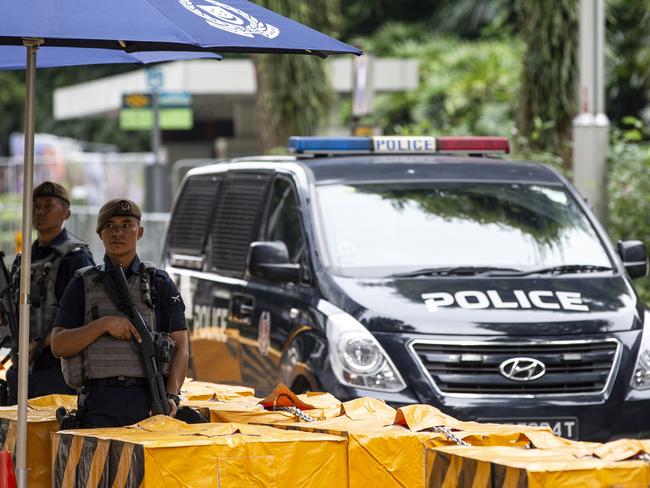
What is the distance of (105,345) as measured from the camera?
626 cm

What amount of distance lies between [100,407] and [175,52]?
6.36ft

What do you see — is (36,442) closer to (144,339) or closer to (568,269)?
(144,339)

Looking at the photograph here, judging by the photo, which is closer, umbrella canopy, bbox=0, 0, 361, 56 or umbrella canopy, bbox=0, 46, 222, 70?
umbrella canopy, bbox=0, 0, 361, 56

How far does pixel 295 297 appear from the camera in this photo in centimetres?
883

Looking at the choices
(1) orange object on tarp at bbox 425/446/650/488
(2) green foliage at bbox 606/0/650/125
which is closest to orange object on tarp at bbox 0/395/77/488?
(1) orange object on tarp at bbox 425/446/650/488

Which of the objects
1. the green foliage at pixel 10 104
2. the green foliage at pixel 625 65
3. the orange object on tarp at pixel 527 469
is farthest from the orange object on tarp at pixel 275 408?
the green foliage at pixel 10 104

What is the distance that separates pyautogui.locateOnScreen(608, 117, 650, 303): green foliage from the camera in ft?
44.9

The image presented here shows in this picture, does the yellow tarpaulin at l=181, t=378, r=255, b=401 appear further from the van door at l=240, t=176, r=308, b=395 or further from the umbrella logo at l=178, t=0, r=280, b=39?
the umbrella logo at l=178, t=0, r=280, b=39

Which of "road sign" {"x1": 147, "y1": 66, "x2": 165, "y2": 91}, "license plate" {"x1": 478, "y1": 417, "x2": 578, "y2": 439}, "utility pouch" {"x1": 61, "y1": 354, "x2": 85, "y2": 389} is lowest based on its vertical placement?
"license plate" {"x1": 478, "y1": 417, "x2": 578, "y2": 439}

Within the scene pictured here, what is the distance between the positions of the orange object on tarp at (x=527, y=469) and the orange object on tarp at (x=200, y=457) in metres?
0.48

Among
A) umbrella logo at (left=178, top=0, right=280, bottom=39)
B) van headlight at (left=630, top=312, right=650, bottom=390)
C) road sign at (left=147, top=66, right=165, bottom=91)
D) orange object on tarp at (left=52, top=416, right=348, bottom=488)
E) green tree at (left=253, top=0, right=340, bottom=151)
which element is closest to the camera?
orange object on tarp at (left=52, top=416, right=348, bottom=488)

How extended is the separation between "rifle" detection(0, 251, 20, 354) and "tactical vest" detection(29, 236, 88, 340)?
9cm

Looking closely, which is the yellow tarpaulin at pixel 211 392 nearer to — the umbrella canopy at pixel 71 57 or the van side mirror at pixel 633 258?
the umbrella canopy at pixel 71 57

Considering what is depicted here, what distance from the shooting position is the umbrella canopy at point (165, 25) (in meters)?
5.39
